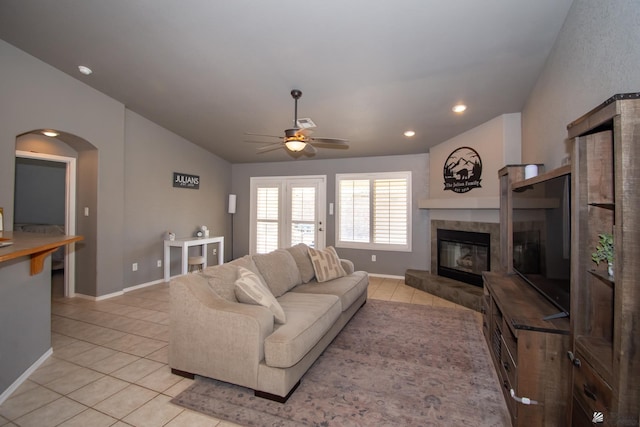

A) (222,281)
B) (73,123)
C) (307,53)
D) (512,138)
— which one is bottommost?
(222,281)

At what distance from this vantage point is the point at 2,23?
2846mm

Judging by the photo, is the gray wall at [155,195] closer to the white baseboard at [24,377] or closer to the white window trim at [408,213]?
the white baseboard at [24,377]

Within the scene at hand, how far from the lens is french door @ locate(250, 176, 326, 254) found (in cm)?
637

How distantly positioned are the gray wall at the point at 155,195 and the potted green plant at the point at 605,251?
5.38m

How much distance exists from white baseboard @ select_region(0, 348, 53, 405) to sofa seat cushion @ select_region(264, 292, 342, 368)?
1810 mm

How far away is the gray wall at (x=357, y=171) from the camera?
5516mm

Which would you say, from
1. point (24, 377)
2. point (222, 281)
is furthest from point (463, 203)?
point (24, 377)

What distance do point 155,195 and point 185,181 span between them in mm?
722

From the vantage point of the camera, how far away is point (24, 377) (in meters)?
2.26

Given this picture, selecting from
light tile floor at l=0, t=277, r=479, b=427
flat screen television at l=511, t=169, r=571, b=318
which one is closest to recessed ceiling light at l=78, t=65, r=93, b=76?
light tile floor at l=0, t=277, r=479, b=427

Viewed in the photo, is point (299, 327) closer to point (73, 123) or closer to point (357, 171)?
point (73, 123)

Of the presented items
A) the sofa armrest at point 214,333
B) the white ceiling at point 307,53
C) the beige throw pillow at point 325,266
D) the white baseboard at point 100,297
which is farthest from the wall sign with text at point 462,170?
the white baseboard at point 100,297

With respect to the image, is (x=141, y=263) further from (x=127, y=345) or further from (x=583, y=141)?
(x=583, y=141)

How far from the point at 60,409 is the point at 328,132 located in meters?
4.23
